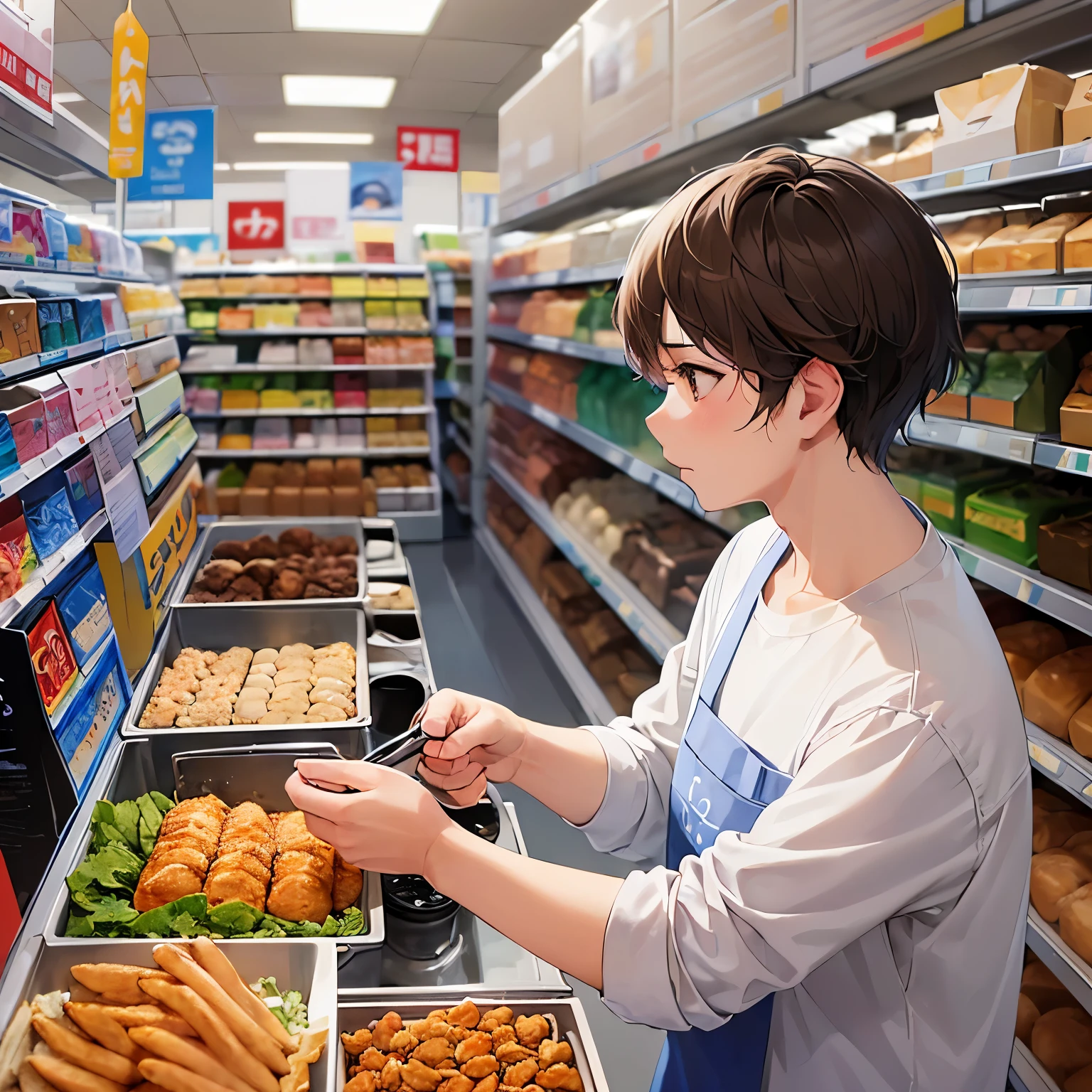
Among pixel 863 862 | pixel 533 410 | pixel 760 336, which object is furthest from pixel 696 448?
pixel 533 410

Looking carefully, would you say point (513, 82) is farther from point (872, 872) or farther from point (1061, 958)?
point (872, 872)

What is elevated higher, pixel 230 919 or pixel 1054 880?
pixel 230 919

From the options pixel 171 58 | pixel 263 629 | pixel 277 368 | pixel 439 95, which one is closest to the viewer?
pixel 263 629

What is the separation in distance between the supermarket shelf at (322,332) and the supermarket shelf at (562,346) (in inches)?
44.4

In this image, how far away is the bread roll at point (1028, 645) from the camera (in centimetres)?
206

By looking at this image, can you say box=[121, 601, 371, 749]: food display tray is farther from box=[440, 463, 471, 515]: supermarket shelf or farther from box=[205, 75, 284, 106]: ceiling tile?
box=[205, 75, 284, 106]: ceiling tile

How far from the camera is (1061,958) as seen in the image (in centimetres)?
183

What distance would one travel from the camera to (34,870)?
1.44m

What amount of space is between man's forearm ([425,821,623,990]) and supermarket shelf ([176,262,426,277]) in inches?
291

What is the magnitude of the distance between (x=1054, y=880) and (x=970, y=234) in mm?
1368

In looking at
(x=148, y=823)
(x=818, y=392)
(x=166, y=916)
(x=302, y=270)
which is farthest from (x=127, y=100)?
(x=302, y=270)

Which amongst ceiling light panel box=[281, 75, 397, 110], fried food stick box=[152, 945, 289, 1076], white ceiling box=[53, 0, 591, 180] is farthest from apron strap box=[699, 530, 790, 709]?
ceiling light panel box=[281, 75, 397, 110]

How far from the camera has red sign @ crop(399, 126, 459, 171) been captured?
9.80 m

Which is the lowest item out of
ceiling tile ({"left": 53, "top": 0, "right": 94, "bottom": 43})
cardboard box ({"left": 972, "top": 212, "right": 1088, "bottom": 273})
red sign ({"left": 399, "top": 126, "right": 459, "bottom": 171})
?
cardboard box ({"left": 972, "top": 212, "right": 1088, "bottom": 273})
